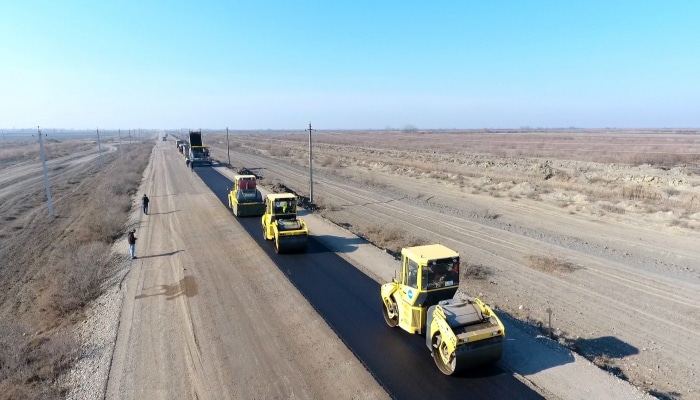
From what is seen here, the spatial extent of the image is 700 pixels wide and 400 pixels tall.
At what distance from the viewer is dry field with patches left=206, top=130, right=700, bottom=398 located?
11719 millimetres

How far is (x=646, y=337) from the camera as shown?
11.9 metres

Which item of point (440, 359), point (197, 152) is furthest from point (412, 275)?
point (197, 152)

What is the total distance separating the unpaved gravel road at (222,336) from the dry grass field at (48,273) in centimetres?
150

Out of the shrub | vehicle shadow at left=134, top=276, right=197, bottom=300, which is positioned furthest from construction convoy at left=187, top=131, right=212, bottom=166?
vehicle shadow at left=134, top=276, right=197, bottom=300

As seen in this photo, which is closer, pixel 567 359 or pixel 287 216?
pixel 567 359

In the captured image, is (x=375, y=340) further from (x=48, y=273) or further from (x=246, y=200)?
(x=246, y=200)

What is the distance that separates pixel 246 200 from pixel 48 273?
10.8 meters

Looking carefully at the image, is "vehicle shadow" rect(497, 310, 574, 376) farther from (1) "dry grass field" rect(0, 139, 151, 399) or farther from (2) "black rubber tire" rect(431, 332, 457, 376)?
(1) "dry grass field" rect(0, 139, 151, 399)

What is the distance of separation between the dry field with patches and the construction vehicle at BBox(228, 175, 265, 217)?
17.3 ft

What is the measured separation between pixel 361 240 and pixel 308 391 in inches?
492

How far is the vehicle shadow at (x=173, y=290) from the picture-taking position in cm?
1427

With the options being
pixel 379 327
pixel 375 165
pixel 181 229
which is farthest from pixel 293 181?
pixel 379 327

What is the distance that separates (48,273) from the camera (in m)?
18.3

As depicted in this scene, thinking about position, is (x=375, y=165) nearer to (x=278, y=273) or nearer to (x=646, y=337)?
(x=278, y=273)
